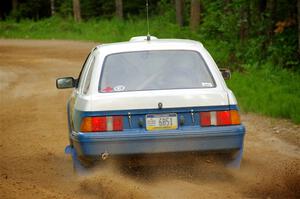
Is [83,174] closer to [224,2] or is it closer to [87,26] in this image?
[224,2]

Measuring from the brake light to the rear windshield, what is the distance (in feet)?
1.13

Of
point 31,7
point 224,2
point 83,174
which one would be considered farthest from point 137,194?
point 31,7

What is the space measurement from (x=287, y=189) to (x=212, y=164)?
76 cm

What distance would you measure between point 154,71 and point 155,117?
64 centimetres

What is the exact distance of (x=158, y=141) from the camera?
6.60 metres

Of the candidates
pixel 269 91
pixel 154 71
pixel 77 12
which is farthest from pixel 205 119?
pixel 77 12

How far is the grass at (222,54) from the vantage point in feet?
41.7

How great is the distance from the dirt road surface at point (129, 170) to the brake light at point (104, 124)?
380 millimetres

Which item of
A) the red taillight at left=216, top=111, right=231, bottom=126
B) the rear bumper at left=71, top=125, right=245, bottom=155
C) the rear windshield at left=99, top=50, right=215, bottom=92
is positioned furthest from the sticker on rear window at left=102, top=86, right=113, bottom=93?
the red taillight at left=216, top=111, right=231, bottom=126

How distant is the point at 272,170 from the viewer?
7.95 metres

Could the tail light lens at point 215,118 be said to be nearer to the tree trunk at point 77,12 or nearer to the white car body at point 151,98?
the white car body at point 151,98

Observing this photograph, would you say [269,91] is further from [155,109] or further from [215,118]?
[155,109]

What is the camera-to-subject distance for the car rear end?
6598mm

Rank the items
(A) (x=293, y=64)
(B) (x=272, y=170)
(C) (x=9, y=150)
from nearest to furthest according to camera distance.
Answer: (B) (x=272, y=170) → (C) (x=9, y=150) → (A) (x=293, y=64)
